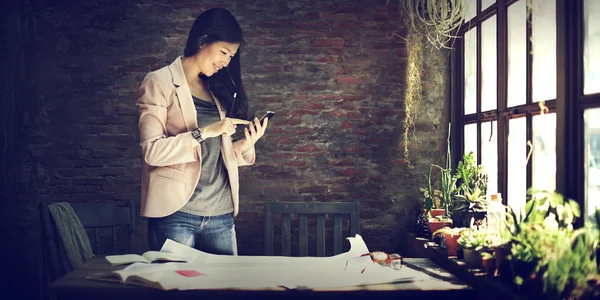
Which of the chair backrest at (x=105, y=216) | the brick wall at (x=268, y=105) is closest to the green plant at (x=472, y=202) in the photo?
the brick wall at (x=268, y=105)

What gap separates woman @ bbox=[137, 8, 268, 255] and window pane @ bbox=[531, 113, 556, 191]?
159 centimetres

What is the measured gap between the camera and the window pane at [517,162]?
310 centimetres

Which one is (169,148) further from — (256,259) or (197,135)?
(256,259)

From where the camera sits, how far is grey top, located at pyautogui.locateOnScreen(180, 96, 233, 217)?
10.9 ft

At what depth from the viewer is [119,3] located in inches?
176

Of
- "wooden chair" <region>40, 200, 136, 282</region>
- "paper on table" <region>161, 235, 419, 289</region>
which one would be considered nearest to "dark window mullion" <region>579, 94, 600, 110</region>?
"paper on table" <region>161, 235, 419, 289</region>

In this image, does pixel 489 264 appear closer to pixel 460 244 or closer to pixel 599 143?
pixel 460 244

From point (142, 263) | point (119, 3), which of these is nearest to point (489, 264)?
point (142, 263)

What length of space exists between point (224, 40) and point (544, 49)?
1921mm

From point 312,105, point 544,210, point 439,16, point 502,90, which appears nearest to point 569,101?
point 544,210

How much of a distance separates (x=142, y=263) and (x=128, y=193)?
6.92 feet

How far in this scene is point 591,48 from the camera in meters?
2.41

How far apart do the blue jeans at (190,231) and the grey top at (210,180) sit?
42 mm

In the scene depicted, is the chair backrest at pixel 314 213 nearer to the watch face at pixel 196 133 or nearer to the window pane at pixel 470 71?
the watch face at pixel 196 133
